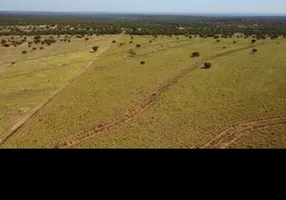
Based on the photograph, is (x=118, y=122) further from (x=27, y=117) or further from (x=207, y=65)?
(x=207, y=65)

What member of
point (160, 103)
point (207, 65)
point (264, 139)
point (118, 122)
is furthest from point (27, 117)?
point (207, 65)

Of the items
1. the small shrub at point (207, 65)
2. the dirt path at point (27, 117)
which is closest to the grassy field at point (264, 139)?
the dirt path at point (27, 117)

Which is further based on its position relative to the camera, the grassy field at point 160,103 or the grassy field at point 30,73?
the grassy field at point 30,73

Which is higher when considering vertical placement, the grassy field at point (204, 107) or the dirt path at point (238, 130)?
the dirt path at point (238, 130)

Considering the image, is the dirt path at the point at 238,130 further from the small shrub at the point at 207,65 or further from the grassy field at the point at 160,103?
the small shrub at the point at 207,65
